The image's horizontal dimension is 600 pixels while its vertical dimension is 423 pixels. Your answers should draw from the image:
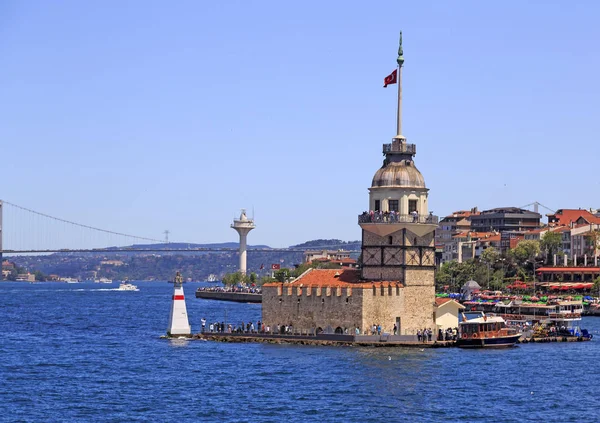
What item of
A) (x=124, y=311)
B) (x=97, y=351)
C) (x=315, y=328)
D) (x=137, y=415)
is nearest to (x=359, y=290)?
(x=315, y=328)

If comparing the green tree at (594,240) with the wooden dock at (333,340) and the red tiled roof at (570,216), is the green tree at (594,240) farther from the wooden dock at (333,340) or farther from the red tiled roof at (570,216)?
the wooden dock at (333,340)

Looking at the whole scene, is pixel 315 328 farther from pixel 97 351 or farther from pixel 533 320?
pixel 533 320

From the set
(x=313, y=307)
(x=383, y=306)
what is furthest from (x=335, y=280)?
(x=383, y=306)

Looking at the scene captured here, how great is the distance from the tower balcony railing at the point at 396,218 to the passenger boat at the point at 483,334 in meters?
6.35

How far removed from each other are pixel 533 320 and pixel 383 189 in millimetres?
23867

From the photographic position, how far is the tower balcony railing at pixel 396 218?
72.2m

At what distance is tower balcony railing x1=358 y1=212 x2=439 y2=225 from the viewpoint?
7225 centimetres

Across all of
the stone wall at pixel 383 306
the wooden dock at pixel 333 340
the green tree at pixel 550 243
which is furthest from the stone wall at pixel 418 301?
the green tree at pixel 550 243

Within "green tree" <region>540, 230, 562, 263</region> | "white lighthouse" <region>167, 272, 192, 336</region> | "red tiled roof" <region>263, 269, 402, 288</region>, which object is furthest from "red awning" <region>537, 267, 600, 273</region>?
"white lighthouse" <region>167, 272, 192, 336</region>

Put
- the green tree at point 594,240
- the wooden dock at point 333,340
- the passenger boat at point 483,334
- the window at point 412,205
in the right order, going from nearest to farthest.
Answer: the wooden dock at point 333,340
the passenger boat at point 483,334
the window at point 412,205
the green tree at point 594,240

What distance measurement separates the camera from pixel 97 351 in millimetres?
71188

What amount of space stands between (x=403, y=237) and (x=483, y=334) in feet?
23.8

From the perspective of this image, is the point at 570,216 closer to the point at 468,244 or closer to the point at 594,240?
the point at 468,244

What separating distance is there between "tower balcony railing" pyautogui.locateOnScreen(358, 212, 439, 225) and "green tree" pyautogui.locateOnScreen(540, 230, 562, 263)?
9218cm
